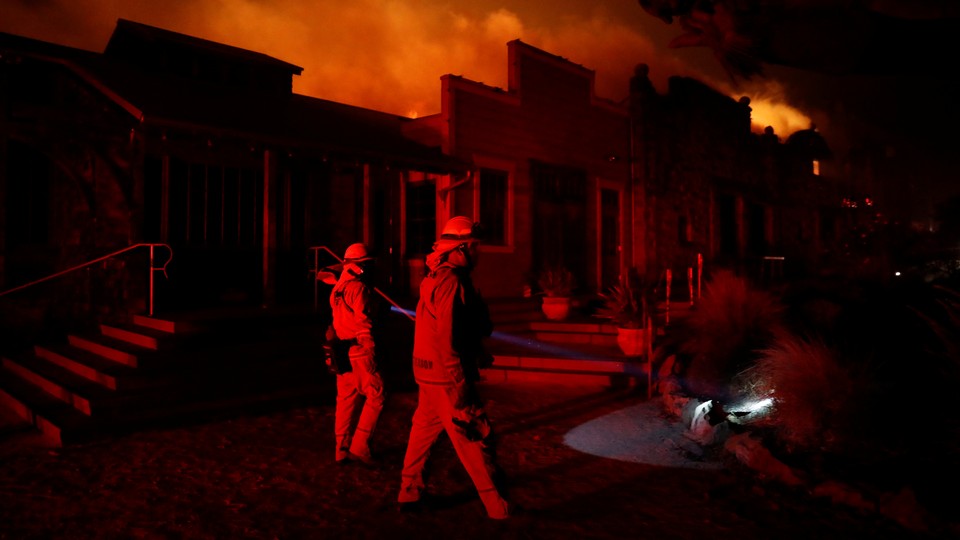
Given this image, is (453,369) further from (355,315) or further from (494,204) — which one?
(494,204)

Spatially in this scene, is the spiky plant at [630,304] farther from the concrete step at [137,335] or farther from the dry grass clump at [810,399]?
the concrete step at [137,335]

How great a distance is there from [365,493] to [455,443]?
1.09m

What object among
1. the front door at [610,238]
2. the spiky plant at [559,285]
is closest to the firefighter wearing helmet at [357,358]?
the spiky plant at [559,285]

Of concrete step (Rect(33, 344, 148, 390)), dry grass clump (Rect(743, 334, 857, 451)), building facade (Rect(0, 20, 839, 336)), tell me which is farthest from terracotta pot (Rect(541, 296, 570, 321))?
concrete step (Rect(33, 344, 148, 390))

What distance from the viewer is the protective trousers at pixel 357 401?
5.18 meters

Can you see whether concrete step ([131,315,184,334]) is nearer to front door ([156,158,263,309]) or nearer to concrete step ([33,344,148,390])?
concrete step ([33,344,148,390])

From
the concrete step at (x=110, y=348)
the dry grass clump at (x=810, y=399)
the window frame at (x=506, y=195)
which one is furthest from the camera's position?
the window frame at (x=506, y=195)

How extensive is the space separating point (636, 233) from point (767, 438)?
11.2m

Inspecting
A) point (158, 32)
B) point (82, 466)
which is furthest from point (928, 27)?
point (158, 32)

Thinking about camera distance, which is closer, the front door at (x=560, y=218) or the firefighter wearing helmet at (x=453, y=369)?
the firefighter wearing helmet at (x=453, y=369)

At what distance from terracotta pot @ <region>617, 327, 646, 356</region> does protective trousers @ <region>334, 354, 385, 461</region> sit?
4.78 m

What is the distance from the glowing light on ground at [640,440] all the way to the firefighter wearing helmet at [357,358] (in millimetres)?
1918

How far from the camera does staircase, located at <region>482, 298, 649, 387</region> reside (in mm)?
8798

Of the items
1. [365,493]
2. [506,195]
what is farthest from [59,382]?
[506,195]
